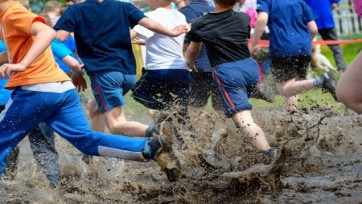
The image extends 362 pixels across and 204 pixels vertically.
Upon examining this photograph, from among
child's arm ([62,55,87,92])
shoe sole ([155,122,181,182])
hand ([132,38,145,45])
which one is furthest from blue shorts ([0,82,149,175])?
hand ([132,38,145,45])

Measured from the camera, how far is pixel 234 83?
785cm

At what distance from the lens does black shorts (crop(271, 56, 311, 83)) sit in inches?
412

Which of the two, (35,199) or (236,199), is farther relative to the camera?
(35,199)

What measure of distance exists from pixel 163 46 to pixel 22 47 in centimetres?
267

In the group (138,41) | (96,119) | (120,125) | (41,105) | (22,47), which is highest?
(22,47)

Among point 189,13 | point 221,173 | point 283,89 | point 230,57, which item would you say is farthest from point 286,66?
point 221,173

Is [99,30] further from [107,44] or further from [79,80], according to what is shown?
[79,80]

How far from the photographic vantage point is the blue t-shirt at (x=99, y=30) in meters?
7.98

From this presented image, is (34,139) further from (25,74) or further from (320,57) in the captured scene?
(320,57)

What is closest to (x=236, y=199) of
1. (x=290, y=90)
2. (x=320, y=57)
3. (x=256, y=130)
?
(x=256, y=130)

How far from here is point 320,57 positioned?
16625 millimetres

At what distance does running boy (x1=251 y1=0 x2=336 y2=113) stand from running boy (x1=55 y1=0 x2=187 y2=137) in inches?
95.1

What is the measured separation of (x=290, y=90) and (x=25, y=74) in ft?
14.9

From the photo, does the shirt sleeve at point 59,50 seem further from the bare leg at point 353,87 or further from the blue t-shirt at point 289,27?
the bare leg at point 353,87
